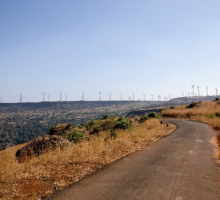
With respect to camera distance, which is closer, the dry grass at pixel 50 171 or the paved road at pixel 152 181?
the paved road at pixel 152 181

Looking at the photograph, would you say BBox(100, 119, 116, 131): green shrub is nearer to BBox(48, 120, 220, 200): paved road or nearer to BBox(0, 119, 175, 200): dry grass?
BBox(0, 119, 175, 200): dry grass

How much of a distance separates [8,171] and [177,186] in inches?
218

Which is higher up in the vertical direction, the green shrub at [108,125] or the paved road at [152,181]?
the paved road at [152,181]

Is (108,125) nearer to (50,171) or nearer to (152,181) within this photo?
(50,171)

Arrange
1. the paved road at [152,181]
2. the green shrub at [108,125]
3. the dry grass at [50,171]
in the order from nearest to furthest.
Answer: the paved road at [152,181], the dry grass at [50,171], the green shrub at [108,125]

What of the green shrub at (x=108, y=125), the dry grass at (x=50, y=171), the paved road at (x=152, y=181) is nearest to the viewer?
the paved road at (x=152, y=181)


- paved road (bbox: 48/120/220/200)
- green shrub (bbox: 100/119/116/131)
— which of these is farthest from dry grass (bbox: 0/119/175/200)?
green shrub (bbox: 100/119/116/131)

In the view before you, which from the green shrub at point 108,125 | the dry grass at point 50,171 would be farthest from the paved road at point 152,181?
the green shrub at point 108,125

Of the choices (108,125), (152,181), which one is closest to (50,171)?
(152,181)

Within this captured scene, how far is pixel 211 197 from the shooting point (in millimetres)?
4777

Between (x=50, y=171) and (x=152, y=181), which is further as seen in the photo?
(x=50, y=171)

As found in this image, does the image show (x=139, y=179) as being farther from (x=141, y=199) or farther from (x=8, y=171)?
(x=8, y=171)

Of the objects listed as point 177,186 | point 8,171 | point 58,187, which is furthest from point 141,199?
point 8,171

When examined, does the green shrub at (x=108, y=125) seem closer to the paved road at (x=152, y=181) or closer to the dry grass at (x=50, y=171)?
the dry grass at (x=50, y=171)
